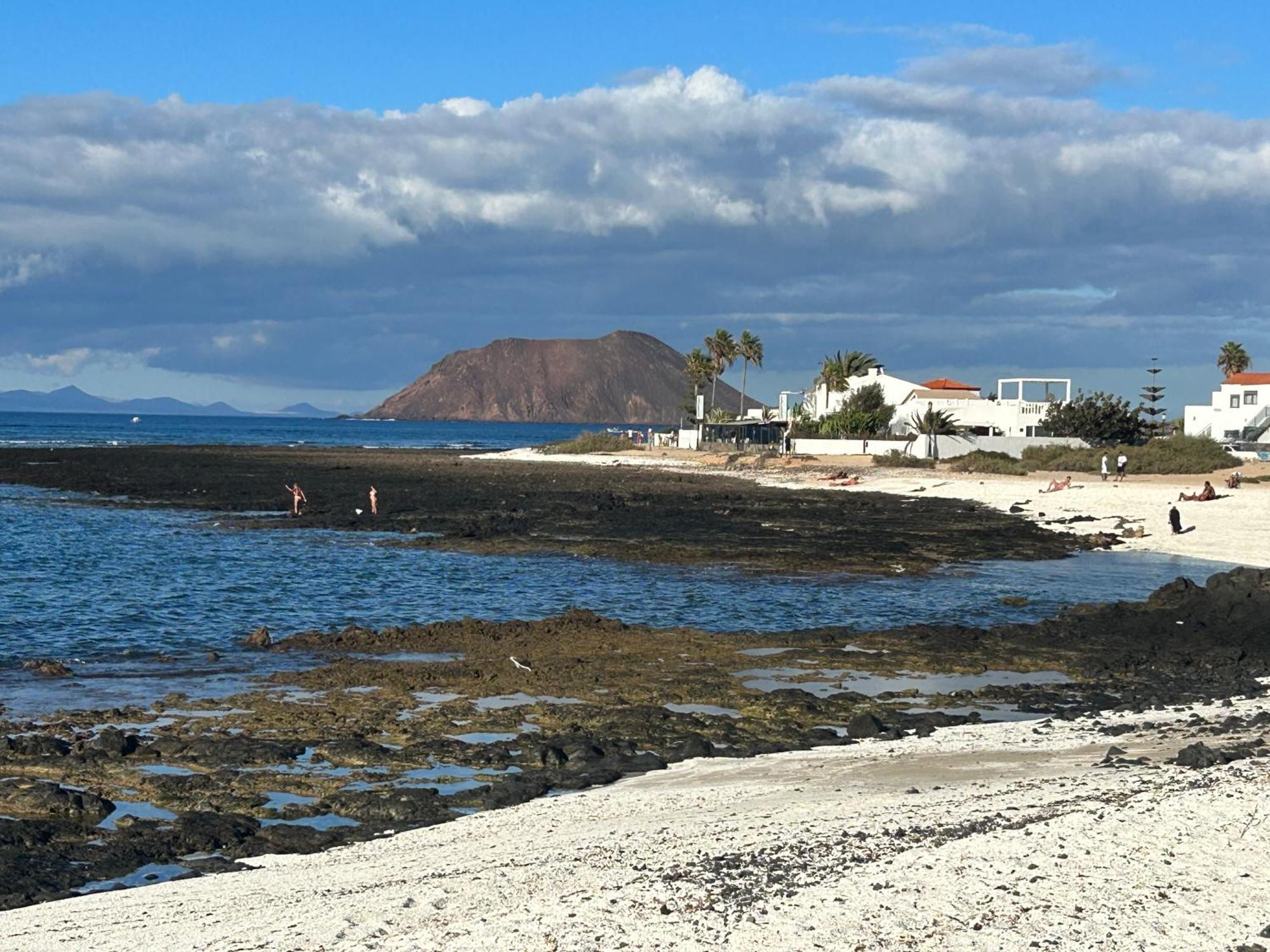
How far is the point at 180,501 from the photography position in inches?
2323

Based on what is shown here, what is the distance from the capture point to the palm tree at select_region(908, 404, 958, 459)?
277 feet

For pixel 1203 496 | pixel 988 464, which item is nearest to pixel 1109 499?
pixel 1203 496

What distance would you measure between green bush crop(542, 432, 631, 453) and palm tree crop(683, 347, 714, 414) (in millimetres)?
16472

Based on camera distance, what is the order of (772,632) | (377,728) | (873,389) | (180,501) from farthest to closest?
(873,389), (180,501), (772,632), (377,728)

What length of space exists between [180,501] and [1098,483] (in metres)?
40.8

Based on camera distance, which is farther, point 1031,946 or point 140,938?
point 140,938

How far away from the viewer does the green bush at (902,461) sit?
79.2 metres

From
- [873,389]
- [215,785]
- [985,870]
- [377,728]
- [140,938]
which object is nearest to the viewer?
[140,938]

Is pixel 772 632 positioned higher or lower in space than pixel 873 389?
lower

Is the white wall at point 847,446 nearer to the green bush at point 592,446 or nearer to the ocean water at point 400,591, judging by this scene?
the green bush at point 592,446

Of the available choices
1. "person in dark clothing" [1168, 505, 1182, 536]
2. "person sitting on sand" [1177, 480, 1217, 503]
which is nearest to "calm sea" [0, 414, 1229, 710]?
"person in dark clothing" [1168, 505, 1182, 536]

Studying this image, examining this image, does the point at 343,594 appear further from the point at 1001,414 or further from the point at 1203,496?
the point at 1001,414

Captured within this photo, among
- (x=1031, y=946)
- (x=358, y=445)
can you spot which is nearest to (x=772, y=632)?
(x=1031, y=946)

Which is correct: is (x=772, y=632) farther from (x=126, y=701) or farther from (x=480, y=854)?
(x=480, y=854)
